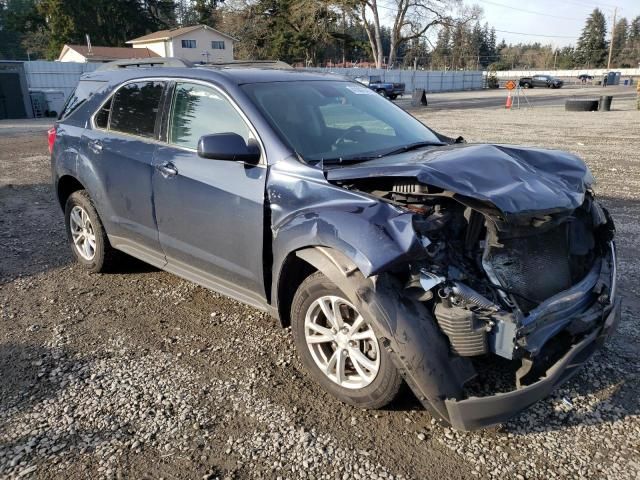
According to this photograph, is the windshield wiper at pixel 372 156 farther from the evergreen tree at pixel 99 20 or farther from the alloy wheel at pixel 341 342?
the evergreen tree at pixel 99 20

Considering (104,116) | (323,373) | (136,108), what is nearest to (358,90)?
(136,108)

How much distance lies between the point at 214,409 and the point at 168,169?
182cm

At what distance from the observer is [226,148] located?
327cm

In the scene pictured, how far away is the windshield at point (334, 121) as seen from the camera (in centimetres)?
356

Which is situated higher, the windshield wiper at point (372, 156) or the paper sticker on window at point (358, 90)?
the paper sticker on window at point (358, 90)

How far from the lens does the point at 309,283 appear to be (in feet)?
10.1

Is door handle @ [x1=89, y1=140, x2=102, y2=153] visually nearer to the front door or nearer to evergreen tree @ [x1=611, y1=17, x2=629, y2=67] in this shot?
the front door

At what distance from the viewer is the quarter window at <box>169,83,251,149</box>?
3684 millimetres

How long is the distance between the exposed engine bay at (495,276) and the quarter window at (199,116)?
1139 mm

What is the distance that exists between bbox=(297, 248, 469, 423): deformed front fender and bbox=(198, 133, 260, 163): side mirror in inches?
47.8

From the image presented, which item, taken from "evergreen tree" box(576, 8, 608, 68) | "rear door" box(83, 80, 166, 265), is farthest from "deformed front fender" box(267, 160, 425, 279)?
"evergreen tree" box(576, 8, 608, 68)

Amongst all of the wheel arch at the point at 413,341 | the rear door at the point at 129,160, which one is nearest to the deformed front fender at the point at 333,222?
the wheel arch at the point at 413,341

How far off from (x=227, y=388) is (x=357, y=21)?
53.7m

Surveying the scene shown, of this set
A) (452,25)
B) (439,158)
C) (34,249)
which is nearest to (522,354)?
(439,158)
